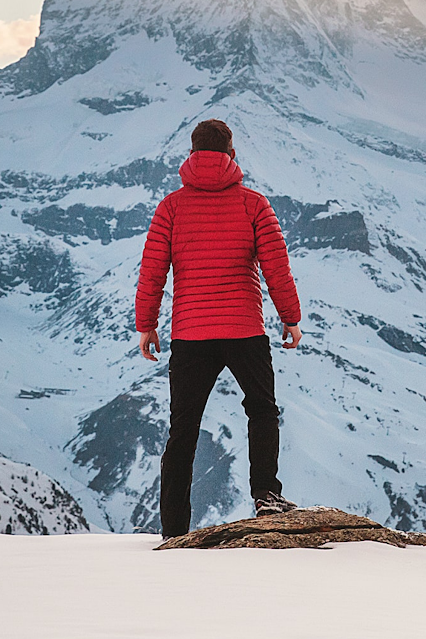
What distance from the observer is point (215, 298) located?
453 cm

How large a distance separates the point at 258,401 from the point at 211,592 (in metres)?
1.76

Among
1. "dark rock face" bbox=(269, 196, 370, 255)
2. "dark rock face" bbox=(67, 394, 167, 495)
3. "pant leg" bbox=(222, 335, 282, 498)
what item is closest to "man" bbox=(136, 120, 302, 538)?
"pant leg" bbox=(222, 335, 282, 498)

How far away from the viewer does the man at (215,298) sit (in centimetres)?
450

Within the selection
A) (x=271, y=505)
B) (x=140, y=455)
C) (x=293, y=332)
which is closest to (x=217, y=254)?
(x=293, y=332)

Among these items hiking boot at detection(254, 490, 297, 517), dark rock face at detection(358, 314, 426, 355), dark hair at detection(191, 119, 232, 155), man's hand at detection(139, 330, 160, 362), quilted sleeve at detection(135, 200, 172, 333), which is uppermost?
dark hair at detection(191, 119, 232, 155)

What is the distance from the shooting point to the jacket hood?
A: 454 centimetres

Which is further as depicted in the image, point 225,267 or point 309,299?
point 309,299

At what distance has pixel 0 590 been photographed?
284cm

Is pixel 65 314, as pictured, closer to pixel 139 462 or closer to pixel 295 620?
pixel 139 462

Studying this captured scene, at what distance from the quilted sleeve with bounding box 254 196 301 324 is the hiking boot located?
3.00ft

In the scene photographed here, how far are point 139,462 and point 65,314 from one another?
7750 centimetres

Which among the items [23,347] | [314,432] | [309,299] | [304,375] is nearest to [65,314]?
[23,347]

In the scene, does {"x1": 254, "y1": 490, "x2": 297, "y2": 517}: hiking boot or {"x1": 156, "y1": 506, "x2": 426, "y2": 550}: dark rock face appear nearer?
{"x1": 156, "y1": 506, "x2": 426, "y2": 550}: dark rock face

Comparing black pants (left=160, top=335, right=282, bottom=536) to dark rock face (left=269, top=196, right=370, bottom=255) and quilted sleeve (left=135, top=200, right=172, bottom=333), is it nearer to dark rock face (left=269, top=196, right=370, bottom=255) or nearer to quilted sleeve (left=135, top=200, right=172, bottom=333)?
quilted sleeve (left=135, top=200, right=172, bottom=333)
